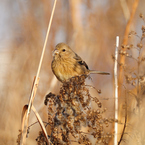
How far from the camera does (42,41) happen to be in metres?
3.20

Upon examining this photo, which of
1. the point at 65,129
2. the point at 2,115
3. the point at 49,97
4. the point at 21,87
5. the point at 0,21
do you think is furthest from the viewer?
the point at 0,21

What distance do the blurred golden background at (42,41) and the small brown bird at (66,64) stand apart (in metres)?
0.14

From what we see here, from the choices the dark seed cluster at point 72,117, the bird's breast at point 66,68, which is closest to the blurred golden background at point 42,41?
the bird's breast at point 66,68

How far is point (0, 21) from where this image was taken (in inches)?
124

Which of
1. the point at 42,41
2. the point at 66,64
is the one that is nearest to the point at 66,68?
the point at 66,64

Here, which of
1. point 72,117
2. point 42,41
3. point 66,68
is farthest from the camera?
point 42,41

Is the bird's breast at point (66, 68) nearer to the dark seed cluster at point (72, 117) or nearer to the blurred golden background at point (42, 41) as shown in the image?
the blurred golden background at point (42, 41)

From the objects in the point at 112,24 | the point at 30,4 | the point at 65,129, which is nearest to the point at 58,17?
the point at 30,4

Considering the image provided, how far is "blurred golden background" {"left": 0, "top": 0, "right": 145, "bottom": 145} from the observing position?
111 inches

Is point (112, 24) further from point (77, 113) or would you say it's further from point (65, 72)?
point (77, 113)

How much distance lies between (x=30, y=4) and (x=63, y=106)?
2.37 meters

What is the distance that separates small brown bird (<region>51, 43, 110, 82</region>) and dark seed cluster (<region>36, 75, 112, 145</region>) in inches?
53.4

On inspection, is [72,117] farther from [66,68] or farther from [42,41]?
[42,41]

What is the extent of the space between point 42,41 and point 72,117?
6.34 feet
